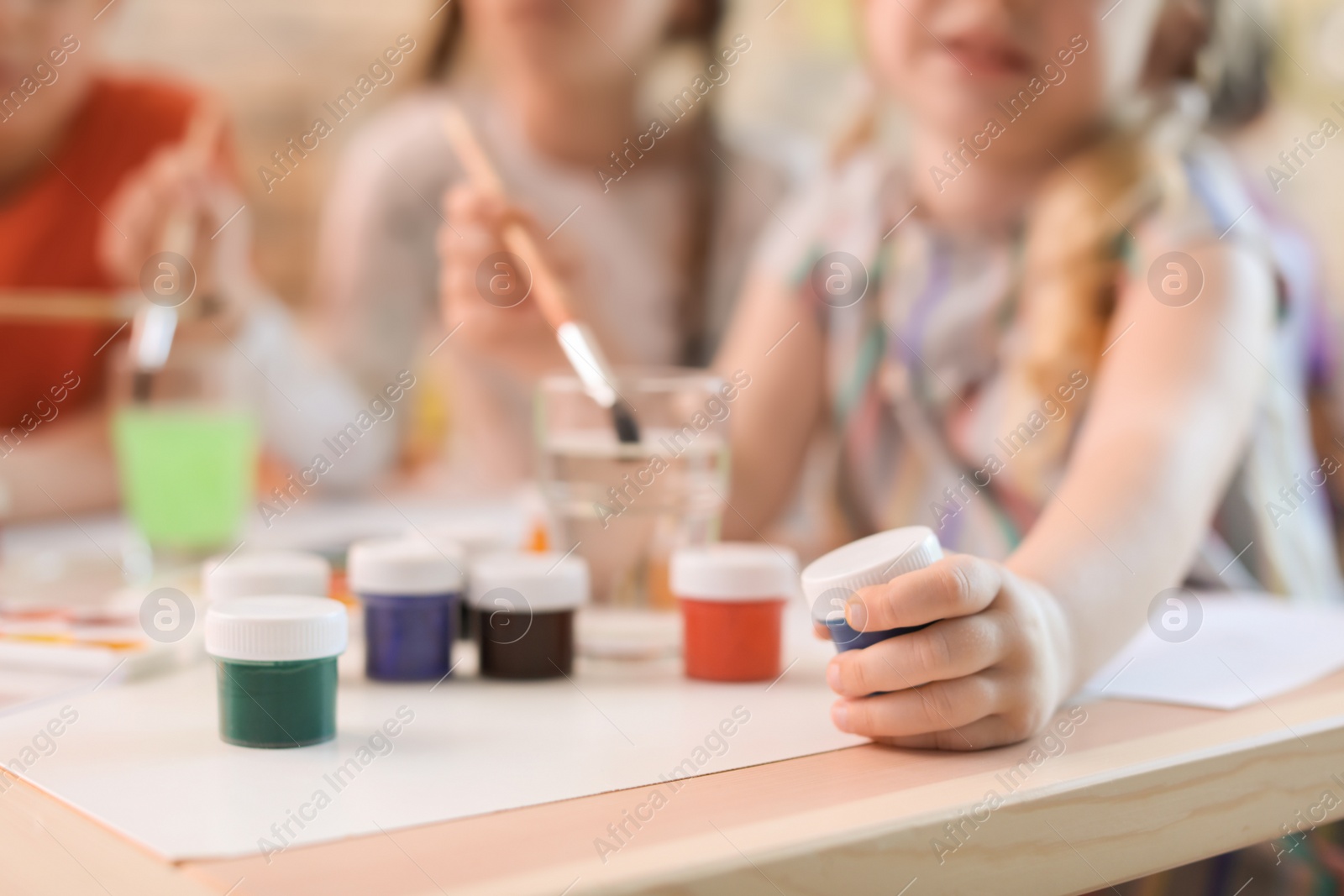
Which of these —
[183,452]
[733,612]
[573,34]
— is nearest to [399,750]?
[733,612]

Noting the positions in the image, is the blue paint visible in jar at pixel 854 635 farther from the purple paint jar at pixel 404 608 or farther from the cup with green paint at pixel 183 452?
the cup with green paint at pixel 183 452

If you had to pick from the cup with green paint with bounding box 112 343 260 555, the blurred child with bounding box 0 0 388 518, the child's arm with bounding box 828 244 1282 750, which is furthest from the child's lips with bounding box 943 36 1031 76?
the blurred child with bounding box 0 0 388 518

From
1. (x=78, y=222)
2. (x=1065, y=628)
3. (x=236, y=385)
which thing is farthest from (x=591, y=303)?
(x=1065, y=628)

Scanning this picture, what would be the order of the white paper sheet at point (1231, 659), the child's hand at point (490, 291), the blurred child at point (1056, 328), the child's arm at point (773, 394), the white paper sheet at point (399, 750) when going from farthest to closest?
1. the child's arm at point (773, 394)
2. the child's hand at point (490, 291)
3. the blurred child at point (1056, 328)
4. the white paper sheet at point (1231, 659)
5. the white paper sheet at point (399, 750)

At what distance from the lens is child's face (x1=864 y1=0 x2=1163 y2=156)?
2.84ft

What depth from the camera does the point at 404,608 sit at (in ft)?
1.86

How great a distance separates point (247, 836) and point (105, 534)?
28.5 inches

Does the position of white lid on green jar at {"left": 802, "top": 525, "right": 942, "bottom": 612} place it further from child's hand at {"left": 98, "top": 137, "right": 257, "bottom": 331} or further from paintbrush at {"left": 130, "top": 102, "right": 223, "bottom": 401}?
child's hand at {"left": 98, "top": 137, "right": 257, "bottom": 331}

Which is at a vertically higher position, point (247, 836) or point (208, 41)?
point (208, 41)

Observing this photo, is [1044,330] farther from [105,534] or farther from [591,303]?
[105,534]

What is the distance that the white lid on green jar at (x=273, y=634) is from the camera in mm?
445

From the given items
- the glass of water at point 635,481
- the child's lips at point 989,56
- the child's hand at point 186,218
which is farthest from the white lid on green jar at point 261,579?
the child's lips at point 989,56

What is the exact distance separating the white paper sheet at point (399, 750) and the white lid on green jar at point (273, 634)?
36 mm

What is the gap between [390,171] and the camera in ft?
5.08
